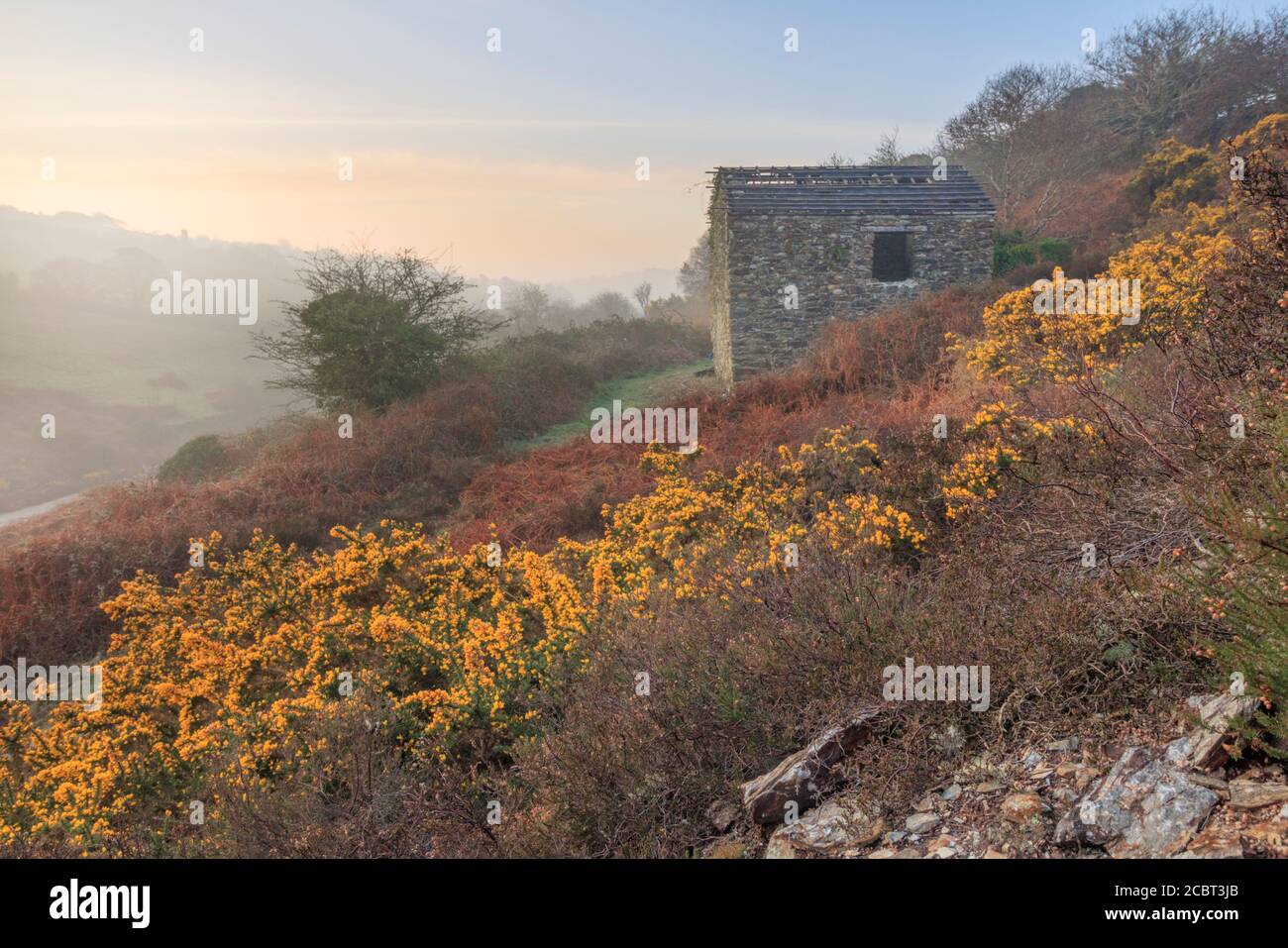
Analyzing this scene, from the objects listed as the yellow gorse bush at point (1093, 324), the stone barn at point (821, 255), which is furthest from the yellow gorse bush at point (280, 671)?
the stone barn at point (821, 255)

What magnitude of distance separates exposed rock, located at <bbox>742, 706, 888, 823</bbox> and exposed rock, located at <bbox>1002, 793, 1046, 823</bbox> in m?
0.74

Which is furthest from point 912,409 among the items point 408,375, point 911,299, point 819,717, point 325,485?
point 408,375

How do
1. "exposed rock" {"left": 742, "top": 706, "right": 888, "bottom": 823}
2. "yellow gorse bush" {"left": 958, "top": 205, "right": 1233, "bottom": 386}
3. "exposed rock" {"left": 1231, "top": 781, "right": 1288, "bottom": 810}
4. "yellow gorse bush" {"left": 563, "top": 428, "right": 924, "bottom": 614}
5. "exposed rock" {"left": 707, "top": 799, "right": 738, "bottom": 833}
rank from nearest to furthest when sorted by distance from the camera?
"exposed rock" {"left": 1231, "top": 781, "right": 1288, "bottom": 810}
"exposed rock" {"left": 742, "top": 706, "right": 888, "bottom": 823}
"exposed rock" {"left": 707, "top": 799, "right": 738, "bottom": 833}
"yellow gorse bush" {"left": 563, "top": 428, "right": 924, "bottom": 614}
"yellow gorse bush" {"left": 958, "top": 205, "right": 1233, "bottom": 386}

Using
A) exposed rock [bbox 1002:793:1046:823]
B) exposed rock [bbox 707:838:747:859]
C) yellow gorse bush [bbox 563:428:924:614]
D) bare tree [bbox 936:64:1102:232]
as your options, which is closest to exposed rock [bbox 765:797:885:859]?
exposed rock [bbox 707:838:747:859]

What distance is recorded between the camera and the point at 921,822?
9.61 ft

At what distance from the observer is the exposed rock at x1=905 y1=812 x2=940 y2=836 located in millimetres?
2897

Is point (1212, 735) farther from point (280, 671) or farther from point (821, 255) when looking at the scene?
point (821, 255)

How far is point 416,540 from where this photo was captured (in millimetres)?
8070

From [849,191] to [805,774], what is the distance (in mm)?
16871

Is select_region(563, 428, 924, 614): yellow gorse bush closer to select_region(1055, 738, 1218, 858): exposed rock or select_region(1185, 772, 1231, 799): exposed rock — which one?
select_region(1055, 738, 1218, 858): exposed rock

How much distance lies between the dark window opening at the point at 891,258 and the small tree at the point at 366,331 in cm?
1096

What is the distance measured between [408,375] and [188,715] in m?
12.0

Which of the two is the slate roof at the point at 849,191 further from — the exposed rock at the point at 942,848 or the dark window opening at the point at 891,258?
the exposed rock at the point at 942,848

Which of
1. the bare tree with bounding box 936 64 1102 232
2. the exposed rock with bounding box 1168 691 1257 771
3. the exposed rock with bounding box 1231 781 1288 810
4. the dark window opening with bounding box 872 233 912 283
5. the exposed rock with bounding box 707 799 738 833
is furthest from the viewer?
the bare tree with bounding box 936 64 1102 232
